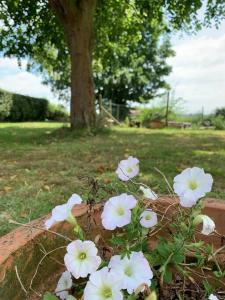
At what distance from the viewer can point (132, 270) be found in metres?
1.21

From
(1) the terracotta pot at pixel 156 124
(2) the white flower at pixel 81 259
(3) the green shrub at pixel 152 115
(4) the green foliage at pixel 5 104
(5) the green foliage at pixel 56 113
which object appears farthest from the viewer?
(5) the green foliage at pixel 56 113

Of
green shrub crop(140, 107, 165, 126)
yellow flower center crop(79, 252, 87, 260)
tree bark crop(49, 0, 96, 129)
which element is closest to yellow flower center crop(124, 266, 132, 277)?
yellow flower center crop(79, 252, 87, 260)

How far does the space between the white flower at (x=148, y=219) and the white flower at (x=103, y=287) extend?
0.28m

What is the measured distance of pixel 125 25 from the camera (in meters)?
15.6

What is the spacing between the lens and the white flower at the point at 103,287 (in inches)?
44.1

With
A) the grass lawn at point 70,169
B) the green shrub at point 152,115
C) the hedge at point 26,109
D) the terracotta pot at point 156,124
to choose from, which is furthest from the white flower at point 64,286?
the hedge at point 26,109

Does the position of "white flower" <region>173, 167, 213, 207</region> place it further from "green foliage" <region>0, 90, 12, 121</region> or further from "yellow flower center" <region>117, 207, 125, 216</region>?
"green foliage" <region>0, 90, 12, 121</region>

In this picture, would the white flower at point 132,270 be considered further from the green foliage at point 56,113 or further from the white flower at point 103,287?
the green foliage at point 56,113

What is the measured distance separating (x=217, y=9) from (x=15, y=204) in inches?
498

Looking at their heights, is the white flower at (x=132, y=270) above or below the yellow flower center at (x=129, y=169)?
below

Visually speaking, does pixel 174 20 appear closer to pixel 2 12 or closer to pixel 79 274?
pixel 2 12

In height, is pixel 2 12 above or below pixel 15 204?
above

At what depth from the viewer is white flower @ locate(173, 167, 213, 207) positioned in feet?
4.33

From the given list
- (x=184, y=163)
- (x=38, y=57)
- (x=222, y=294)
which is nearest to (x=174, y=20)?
(x=38, y=57)
